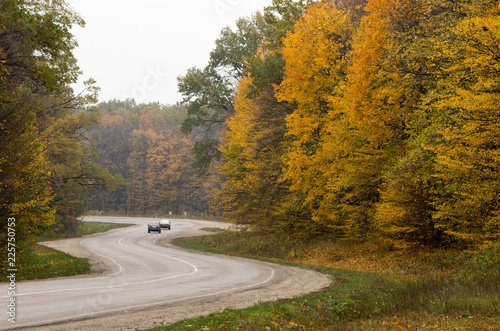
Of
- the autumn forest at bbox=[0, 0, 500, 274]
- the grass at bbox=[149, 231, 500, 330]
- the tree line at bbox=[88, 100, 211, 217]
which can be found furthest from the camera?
the tree line at bbox=[88, 100, 211, 217]

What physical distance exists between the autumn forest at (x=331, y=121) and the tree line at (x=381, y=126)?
8 cm

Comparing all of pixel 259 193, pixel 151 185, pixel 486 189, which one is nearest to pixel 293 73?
pixel 259 193

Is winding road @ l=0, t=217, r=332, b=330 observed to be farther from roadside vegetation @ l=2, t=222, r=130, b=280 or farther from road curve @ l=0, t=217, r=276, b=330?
roadside vegetation @ l=2, t=222, r=130, b=280

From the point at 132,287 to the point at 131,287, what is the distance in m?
0.03

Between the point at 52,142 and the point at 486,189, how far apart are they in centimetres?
2891

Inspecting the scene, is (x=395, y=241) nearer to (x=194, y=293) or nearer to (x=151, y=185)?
(x=194, y=293)

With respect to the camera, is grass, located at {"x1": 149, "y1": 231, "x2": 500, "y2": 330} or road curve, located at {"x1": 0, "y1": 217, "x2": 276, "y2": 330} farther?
road curve, located at {"x1": 0, "y1": 217, "x2": 276, "y2": 330}

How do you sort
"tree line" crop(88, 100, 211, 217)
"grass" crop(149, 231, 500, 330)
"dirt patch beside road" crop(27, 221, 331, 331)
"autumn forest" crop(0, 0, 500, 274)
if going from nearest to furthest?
"dirt patch beside road" crop(27, 221, 331, 331), "grass" crop(149, 231, 500, 330), "autumn forest" crop(0, 0, 500, 274), "tree line" crop(88, 100, 211, 217)

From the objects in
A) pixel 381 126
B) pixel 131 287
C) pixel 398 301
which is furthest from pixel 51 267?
pixel 381 126

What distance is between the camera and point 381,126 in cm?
1931

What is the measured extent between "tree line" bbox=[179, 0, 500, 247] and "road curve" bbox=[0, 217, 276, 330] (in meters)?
6.18

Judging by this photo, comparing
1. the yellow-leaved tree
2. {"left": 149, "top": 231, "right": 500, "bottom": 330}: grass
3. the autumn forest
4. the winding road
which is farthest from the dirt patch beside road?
the yellow-leaved tree

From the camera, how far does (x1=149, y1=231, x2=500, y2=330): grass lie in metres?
9.12

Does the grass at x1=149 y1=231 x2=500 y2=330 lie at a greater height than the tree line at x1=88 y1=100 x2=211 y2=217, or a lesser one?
lesser
